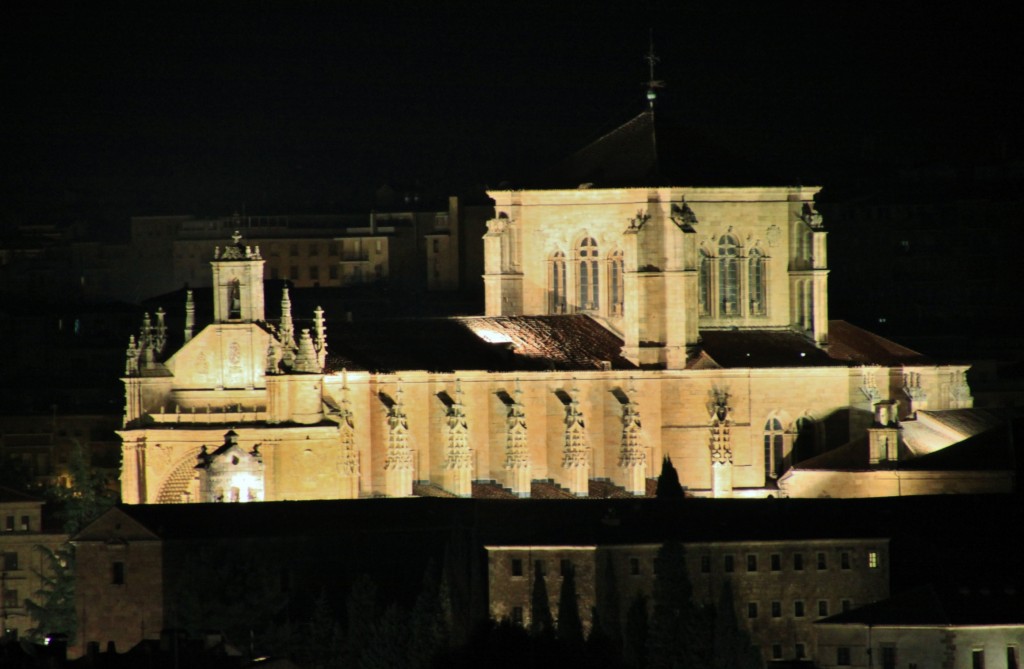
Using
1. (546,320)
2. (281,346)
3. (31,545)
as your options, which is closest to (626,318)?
(546,320)

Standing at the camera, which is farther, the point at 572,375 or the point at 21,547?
the point at 21,547

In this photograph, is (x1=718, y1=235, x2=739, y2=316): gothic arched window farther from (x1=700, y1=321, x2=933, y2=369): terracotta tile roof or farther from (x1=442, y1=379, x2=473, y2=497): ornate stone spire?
(x1=442, y1=379, x2=473, y2=497): ornate stone spire

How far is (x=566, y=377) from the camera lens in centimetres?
10994

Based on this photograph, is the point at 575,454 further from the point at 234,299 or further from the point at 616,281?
the point at 234,299

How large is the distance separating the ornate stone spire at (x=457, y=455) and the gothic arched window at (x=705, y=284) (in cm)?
1076

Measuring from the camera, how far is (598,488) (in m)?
110

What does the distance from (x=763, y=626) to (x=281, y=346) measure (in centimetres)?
1480

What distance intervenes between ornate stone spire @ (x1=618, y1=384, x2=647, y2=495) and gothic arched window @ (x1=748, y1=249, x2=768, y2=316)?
720cm

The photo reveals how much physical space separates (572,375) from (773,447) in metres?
6.10

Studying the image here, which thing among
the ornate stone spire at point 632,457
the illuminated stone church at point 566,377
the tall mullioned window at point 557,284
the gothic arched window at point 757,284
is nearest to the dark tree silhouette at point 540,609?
the illuminated stone church at point 566,377

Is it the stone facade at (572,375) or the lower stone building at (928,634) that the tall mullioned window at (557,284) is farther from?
the lower stone building at (928,634)

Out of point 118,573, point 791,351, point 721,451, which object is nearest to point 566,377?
point 721,451

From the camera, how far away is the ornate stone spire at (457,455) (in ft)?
347

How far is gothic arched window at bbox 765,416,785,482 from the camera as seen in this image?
368ft
